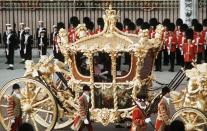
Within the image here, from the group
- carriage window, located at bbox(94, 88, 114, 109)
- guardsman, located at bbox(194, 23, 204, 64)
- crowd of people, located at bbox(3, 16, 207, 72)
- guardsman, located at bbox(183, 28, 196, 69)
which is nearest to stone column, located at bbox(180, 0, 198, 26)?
crowd of people, located at bbox(3, 16, 207, 72)

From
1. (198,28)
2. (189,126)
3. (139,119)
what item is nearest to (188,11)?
(198,28)

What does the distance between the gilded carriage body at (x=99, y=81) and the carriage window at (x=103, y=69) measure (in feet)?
0.06

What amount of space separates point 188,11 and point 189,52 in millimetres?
4229

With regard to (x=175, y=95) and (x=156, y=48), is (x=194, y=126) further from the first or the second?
(x=156, y=48)

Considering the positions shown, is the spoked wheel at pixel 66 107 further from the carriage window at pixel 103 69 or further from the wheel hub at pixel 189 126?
the wheel hub at pixel 189 126

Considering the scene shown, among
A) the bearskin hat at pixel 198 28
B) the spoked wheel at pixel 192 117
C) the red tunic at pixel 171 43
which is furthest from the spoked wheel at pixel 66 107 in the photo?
the bearskin hat at pixel 198 28

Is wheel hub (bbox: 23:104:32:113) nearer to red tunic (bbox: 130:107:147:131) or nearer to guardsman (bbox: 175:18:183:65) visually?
red tunic (bbox: 130:107:147:131)

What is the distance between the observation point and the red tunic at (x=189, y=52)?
2030 cm

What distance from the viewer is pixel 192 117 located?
1307 centimetres

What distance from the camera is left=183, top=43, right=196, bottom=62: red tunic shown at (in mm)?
20297

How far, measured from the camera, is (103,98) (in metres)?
14.1

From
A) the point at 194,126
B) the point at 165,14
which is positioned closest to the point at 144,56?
the point at 194,126

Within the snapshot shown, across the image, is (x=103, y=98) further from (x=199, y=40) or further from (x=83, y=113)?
(x=199, y=40)

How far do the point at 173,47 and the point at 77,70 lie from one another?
27.4 ft
